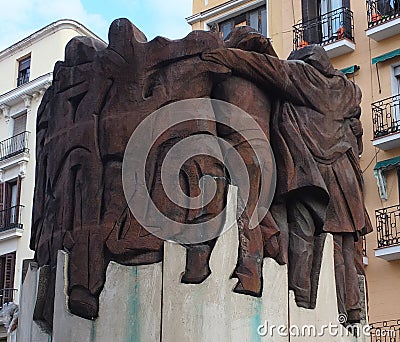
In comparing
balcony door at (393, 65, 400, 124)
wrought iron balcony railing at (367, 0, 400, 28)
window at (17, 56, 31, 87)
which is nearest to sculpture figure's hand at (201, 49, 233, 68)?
balcony door at (393, 65, 400, 124)

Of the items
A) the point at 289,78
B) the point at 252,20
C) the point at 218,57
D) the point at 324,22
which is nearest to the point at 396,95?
the point at 324,22

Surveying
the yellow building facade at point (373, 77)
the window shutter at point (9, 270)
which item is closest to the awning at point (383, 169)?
the yellow building facade at point (373, 77)

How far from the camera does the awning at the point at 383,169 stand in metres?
20.9

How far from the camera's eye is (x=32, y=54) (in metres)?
32.0

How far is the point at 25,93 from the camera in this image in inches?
1238

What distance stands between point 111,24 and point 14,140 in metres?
23.7

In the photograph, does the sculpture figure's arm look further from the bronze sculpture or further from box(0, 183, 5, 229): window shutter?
box(0, 183, 5, 229): window shutter

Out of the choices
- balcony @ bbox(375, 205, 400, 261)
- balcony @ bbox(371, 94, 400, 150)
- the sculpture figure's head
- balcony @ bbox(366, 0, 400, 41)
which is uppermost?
balcony @ bbox(366, 0, 400, 41)

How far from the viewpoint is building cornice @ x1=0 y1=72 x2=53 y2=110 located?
30.6 m

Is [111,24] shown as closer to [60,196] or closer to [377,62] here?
[60,196]

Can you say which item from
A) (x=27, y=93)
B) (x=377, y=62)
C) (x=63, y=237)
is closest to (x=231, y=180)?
(x=63, y=237)

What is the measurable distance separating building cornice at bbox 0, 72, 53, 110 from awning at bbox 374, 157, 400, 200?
544 inches

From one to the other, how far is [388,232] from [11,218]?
15.0 metres

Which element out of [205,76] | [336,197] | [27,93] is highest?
[27,93]
